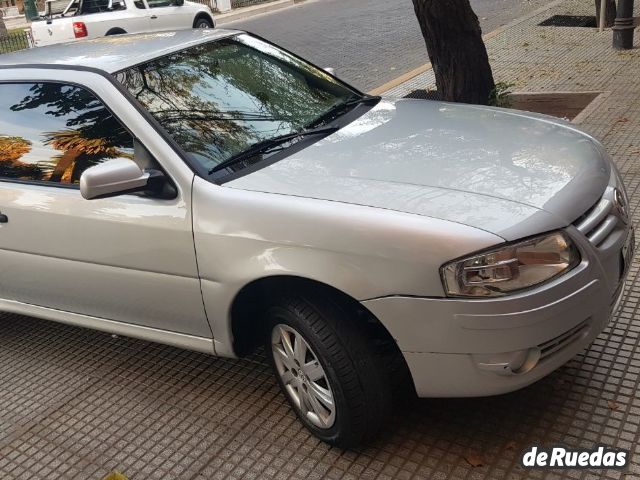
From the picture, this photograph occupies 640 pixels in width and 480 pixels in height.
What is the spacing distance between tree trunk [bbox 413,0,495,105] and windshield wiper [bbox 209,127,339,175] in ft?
12.5

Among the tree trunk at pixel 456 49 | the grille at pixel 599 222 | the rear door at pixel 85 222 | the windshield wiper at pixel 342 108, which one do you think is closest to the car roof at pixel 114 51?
the rear door at pixel 85 222

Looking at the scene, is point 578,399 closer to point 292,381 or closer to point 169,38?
point 292,381

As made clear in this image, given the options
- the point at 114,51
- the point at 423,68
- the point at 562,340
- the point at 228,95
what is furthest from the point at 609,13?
the point at 562,340

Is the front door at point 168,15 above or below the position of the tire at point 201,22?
above

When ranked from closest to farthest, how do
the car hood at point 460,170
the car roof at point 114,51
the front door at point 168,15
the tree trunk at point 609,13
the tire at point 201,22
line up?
the car hood at point 460,170, the car roof at point 114,51, the tree trunk at point 609,13, the front door at point 168,15, the tire at point 201,22

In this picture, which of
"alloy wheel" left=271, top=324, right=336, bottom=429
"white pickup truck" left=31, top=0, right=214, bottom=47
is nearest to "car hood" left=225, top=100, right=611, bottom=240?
"alloy wheel" left=271, top=324, right=336, bottom=429

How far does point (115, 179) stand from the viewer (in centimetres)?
321

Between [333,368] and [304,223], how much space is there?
58cm

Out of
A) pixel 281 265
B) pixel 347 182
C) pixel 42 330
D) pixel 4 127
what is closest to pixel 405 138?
pixel 347 182

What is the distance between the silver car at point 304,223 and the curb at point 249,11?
69.4 ft

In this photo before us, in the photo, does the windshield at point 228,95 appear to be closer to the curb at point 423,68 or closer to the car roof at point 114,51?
the car roof at point 114,51

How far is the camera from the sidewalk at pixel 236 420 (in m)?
3.16

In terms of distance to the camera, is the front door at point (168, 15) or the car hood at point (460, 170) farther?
the front door at point (168, 15)

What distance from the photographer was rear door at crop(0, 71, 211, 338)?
11.1 ft
